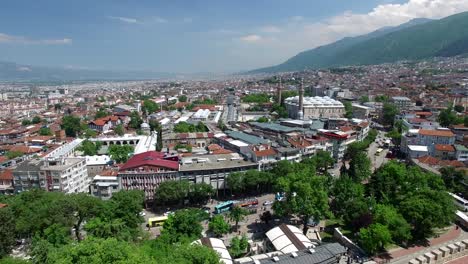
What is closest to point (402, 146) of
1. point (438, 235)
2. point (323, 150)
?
point (323, 150)

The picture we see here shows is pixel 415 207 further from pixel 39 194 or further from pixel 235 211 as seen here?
pixel 39 194

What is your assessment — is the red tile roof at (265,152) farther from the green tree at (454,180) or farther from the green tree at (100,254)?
the green tree at (100,254)

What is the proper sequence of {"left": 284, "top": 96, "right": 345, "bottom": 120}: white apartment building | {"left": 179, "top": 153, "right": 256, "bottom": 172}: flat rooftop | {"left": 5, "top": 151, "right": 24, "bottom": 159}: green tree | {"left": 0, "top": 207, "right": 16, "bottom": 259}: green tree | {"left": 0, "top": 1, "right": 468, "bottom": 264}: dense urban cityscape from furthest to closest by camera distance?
{"left": 284, "top": 96, "right": 345, "bottom": 120}: white apartment building
{"left": 5, "top": 151, "right": 24, "bottom": 159}: green tree
{"left": 179, "top": 153, "right": 256, "bottom": 172}: flat rooftop
{"left": 0, "top": 207, "right": 16, "bottom": 259}: green tree
{"left": 0, "top": 1, "right": 468, "bottom": 264}: dense urban cityscape

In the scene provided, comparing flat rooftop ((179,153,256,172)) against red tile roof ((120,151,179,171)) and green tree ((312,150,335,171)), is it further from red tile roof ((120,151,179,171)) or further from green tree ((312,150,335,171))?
green tree ((312,150,335,171))

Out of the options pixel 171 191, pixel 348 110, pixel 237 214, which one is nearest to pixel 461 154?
pixel 237 214

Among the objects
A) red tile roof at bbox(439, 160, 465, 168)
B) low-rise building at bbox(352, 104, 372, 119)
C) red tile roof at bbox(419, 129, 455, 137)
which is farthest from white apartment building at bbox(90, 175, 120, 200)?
low-rise building at bbox(352, 104, 372, 119)

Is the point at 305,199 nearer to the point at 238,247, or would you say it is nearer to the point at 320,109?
the point at 238,247
